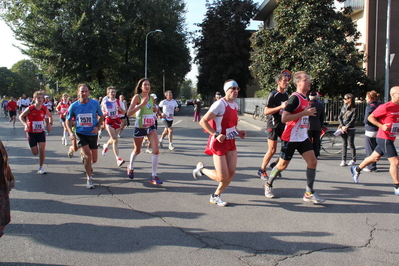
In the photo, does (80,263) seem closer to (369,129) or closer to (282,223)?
(282,223)

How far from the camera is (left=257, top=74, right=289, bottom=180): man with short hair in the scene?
6164mm

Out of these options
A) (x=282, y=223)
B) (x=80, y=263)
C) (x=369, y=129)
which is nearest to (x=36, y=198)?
(x=80, y=263)

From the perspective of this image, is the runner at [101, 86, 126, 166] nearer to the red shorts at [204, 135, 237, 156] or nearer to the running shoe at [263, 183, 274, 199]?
the red shorts at [204, 135, 237, 156]

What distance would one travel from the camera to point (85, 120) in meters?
6.28

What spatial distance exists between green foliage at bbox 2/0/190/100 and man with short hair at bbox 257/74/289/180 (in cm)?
3059

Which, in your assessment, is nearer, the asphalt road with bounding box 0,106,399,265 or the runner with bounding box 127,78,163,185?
the asphalt road with bounding box 0,106,399,265

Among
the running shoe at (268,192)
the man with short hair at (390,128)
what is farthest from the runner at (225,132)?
the man with short hair at (390,128)

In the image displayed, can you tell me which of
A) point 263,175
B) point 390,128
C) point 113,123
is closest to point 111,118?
point 113,123

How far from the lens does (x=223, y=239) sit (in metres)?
3.92

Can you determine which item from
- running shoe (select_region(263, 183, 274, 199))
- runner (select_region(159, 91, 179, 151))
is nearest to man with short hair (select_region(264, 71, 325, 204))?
running shoe (select_region(263, 183, 274, 199))

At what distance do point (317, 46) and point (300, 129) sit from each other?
626 inches

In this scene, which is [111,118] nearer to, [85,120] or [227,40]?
[85,120]

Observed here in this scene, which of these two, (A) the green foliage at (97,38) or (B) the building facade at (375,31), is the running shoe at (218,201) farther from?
(A) the green foliage at (97,38)

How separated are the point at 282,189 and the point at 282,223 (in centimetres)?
178
